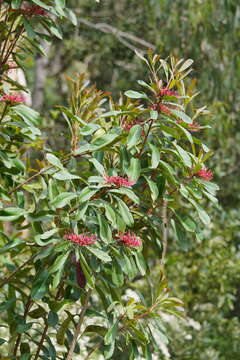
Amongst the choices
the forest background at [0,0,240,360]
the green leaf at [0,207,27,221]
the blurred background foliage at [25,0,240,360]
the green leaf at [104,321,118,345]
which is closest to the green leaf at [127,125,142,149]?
the green leaf at [0,207,27,221]

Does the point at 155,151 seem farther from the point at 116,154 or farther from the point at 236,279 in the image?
the point at 236,279

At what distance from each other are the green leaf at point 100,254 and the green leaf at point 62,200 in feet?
0.52

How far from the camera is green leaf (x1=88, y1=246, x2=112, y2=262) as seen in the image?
1982 millimetres

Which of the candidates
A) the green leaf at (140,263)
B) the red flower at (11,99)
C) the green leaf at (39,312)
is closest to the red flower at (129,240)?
the green leaf at (140,263)

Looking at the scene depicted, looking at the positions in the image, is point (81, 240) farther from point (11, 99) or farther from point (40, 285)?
point (11, 99)

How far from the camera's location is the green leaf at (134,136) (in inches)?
79.0

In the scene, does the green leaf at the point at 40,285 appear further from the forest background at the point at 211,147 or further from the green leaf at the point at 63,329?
the forest background at the point at 211,147

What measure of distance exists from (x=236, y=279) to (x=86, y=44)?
4.40 meters

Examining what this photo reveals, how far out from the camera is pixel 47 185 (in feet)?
7.98

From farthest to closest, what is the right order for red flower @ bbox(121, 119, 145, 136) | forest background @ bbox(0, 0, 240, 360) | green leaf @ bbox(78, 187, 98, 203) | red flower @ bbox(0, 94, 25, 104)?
1. forest background @ bbox(0, 0, 240, 360)
2. red flower @ bbox(0, 94, 25, 104)
3. red flower @ bbox(121, 119, 145, 136)
4. green leaf @ bbox(78, 187, 98, 203)

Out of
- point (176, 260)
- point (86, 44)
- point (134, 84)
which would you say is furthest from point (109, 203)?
point (86, 44)

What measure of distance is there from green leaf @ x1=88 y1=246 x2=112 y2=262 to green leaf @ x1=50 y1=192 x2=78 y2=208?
0.52ft

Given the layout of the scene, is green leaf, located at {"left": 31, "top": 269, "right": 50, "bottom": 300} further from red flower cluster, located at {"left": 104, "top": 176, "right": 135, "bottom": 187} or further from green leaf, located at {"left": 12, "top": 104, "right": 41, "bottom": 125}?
green leaf, located at {"left": 12, "top": 104, "right": 41, "bottom": 125}

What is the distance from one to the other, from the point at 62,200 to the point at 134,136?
0.30 metres
